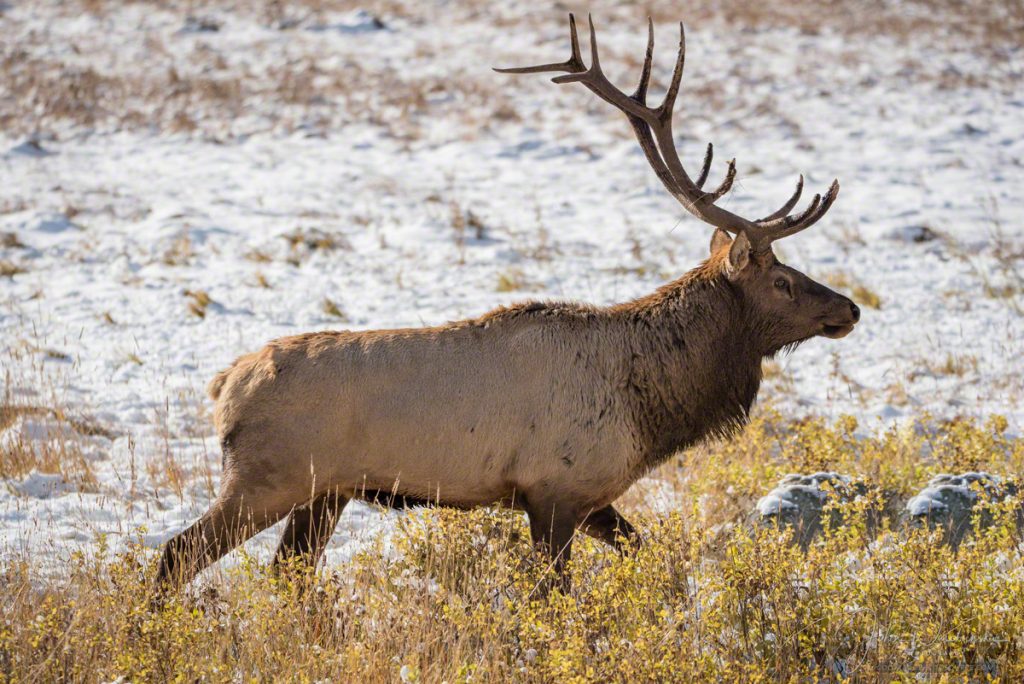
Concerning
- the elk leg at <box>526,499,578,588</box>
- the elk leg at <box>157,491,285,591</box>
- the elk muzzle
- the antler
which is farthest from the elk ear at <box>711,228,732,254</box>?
the elk leg at <box>157,491,285,591</box>

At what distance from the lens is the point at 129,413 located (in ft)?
26.9

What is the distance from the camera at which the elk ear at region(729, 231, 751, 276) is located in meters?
6.13

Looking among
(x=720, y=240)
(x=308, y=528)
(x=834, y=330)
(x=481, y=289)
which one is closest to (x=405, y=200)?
(x=481, y=289)

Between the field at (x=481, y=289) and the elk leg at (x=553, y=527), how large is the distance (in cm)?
18

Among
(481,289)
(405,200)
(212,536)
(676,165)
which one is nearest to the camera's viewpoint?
(212,536)

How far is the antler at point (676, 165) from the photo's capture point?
244 inches

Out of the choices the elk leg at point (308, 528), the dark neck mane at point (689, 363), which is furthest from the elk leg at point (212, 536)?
the dark neck mane at point (689, 363)

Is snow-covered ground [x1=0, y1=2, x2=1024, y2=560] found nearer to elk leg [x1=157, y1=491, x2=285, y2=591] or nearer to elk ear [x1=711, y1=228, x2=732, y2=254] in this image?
elk leg [x1=157, y1=491, x2=285, y2=591]

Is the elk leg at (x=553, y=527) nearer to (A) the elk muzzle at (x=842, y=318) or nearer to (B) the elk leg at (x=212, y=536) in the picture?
(B) the elk leg at (x=212, y=536)

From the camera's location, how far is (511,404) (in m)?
5.59

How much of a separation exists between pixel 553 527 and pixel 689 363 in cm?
132

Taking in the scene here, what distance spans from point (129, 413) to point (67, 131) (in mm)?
11891

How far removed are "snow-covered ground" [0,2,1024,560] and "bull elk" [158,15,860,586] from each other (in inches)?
43.2

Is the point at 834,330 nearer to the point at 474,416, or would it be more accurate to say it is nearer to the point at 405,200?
the point at 474,416
